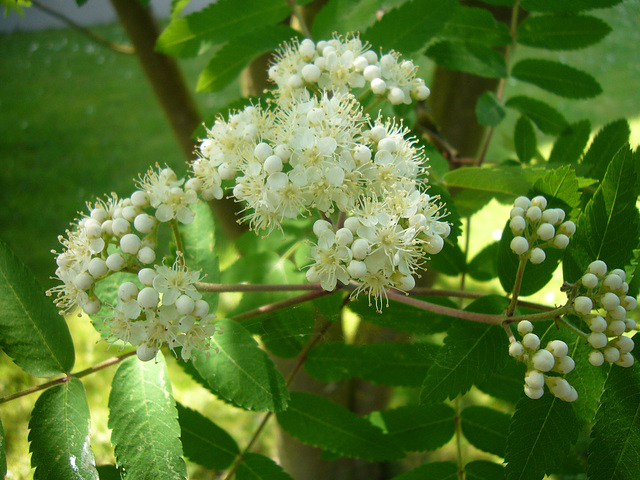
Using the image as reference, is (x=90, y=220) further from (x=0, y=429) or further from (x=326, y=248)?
(x=326, y=248)

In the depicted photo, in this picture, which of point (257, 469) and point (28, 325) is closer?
point (28, 325)

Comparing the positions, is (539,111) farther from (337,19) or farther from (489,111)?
(337,19)

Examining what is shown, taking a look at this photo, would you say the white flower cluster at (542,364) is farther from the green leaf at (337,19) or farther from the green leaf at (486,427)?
the green leaf at (337,19)

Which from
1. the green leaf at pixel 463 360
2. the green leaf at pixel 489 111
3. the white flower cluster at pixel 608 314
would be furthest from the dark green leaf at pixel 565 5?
the green leaf at pixel 463 360

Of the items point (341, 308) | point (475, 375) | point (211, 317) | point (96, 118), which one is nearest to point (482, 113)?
point (341, 308)

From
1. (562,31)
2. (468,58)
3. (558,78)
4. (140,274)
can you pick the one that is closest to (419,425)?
(140,274)

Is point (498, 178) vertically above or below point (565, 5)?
below
